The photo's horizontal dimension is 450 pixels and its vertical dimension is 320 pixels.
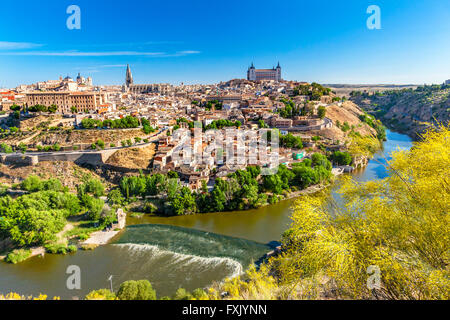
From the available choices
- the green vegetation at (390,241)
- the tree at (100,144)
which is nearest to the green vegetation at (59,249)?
the green vegetation at (390,241)

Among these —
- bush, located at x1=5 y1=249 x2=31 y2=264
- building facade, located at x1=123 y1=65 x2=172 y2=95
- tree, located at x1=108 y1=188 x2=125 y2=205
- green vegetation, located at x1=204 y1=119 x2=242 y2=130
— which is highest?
building facade, located at x1=123 y1=65 x2=172 y2=95

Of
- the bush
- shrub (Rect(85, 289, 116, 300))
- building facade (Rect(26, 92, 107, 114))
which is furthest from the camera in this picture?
building facade (Rect(26, 92, 107, 114))

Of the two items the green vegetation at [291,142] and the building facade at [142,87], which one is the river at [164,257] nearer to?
the green vegetation at [291,142]

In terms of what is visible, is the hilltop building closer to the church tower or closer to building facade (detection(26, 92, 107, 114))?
the church tower

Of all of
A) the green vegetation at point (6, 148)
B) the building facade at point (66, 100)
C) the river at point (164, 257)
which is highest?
the building facade at point (66, 100)

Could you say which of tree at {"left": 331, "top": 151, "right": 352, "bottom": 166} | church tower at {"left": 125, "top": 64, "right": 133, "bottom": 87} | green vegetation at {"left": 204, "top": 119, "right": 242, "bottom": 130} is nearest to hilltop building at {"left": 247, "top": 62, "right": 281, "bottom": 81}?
church tower at {"left": 125, "top": 64, "right": 133, "bottom": 87}

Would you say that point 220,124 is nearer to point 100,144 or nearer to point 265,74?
point 100,144

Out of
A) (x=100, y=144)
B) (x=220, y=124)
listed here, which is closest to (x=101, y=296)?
(x=100, y=144)
